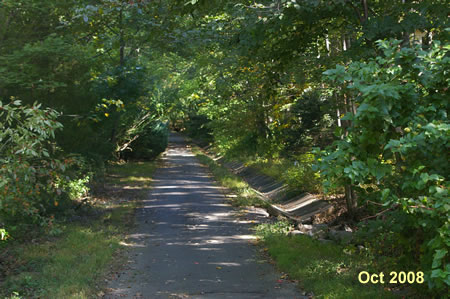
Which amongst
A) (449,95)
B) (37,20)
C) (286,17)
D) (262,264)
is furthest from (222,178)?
(449,95)

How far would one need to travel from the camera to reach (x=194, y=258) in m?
9.72

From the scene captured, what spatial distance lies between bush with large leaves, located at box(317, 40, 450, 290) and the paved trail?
320 centimetres

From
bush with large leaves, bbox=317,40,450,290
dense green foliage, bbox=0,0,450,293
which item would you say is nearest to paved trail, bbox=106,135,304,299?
dense green foliage, bbox=0,0,450,293

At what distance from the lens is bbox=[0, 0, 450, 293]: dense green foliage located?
472cm

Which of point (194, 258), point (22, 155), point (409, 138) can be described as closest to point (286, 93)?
point (194, 258)

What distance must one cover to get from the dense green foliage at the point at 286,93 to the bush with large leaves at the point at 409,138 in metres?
0.01

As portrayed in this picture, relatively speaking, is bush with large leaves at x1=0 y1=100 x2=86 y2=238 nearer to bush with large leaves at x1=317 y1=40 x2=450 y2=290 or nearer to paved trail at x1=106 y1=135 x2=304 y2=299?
paved trail at x1=106 y1=135 x2=304 y2=299

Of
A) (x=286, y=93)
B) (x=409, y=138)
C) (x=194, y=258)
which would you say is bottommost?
(x=194, y=258)

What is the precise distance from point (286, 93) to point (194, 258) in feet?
21.0

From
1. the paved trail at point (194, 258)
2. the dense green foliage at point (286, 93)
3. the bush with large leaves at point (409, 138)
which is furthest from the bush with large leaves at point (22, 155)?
the bush with large leaves at point (409, 138)

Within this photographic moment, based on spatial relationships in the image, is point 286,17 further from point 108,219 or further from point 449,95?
point 108,219

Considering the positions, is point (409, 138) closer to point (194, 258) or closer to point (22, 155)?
point (22, 155)

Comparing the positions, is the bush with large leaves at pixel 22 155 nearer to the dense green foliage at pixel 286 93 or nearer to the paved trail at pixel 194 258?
the dense green foliage at pixel 286 93

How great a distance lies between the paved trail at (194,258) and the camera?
7719 mm
